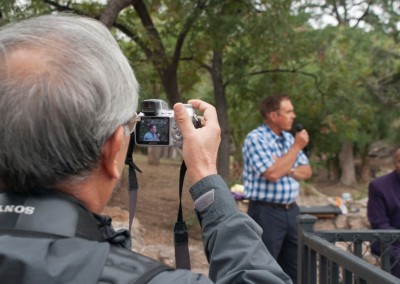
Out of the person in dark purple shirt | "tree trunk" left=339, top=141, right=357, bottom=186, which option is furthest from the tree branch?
"tree trunk" left=339, top=141, right=357, bottom=186

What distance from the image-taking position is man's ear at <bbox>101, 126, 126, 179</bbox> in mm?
1118

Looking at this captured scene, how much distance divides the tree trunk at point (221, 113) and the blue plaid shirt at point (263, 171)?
24.2 ft

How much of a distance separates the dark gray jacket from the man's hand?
0.23 meters

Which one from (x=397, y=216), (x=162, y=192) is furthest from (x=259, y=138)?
(x=162, y=192)

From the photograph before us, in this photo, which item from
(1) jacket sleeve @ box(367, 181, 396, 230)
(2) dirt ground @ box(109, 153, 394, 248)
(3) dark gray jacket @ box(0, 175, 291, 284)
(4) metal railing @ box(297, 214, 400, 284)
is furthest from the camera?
(2) dirt ground @ box(109, 153, 394, 248)

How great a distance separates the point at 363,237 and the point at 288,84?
35.4 ft

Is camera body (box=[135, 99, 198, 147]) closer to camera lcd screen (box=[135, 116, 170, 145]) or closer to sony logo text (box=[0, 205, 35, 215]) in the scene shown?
camera lcd screen (box=[135, 116, 170, 145])

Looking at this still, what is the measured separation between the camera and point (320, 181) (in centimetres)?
2700

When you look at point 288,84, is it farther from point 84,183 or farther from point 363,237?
point 84,183

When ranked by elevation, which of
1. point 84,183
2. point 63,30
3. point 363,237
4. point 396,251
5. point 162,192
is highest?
point 63,30

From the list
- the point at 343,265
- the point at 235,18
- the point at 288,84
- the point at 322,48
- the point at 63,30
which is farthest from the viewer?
the point at 288,84

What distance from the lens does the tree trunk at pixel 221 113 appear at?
1223cm

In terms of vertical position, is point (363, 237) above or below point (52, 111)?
below

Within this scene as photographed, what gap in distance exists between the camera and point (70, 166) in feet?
3.51
